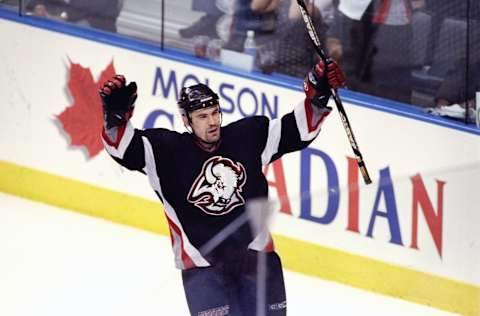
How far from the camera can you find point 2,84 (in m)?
7.07

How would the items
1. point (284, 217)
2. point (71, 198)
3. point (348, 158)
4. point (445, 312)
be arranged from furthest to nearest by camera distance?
point (71, 198) → point (348, 158) → point (445, 312) → point (284, 217)

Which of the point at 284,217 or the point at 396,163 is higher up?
the point at 284,217

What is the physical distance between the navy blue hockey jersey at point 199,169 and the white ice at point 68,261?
72 cm

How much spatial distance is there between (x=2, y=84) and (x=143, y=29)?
0.90 metres

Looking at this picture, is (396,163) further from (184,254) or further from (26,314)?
(184,254)

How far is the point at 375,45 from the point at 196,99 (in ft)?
7.15

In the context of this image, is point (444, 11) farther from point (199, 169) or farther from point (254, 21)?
point (199, 169)

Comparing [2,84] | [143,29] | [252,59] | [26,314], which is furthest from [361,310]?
[2,84]

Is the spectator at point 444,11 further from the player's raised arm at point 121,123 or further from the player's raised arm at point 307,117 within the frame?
the player's raised arm at point 121,123

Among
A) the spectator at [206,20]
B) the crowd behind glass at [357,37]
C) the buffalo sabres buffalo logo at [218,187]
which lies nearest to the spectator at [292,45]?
the crowd behind glass at [357,37]

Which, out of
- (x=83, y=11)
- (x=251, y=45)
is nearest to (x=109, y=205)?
(x=83, y=11)

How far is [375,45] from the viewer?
6012mm

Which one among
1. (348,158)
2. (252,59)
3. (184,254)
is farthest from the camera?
(252,59)

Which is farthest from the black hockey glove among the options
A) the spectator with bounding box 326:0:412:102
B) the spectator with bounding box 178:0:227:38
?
the spectator with bounding box 178:0:227:38
